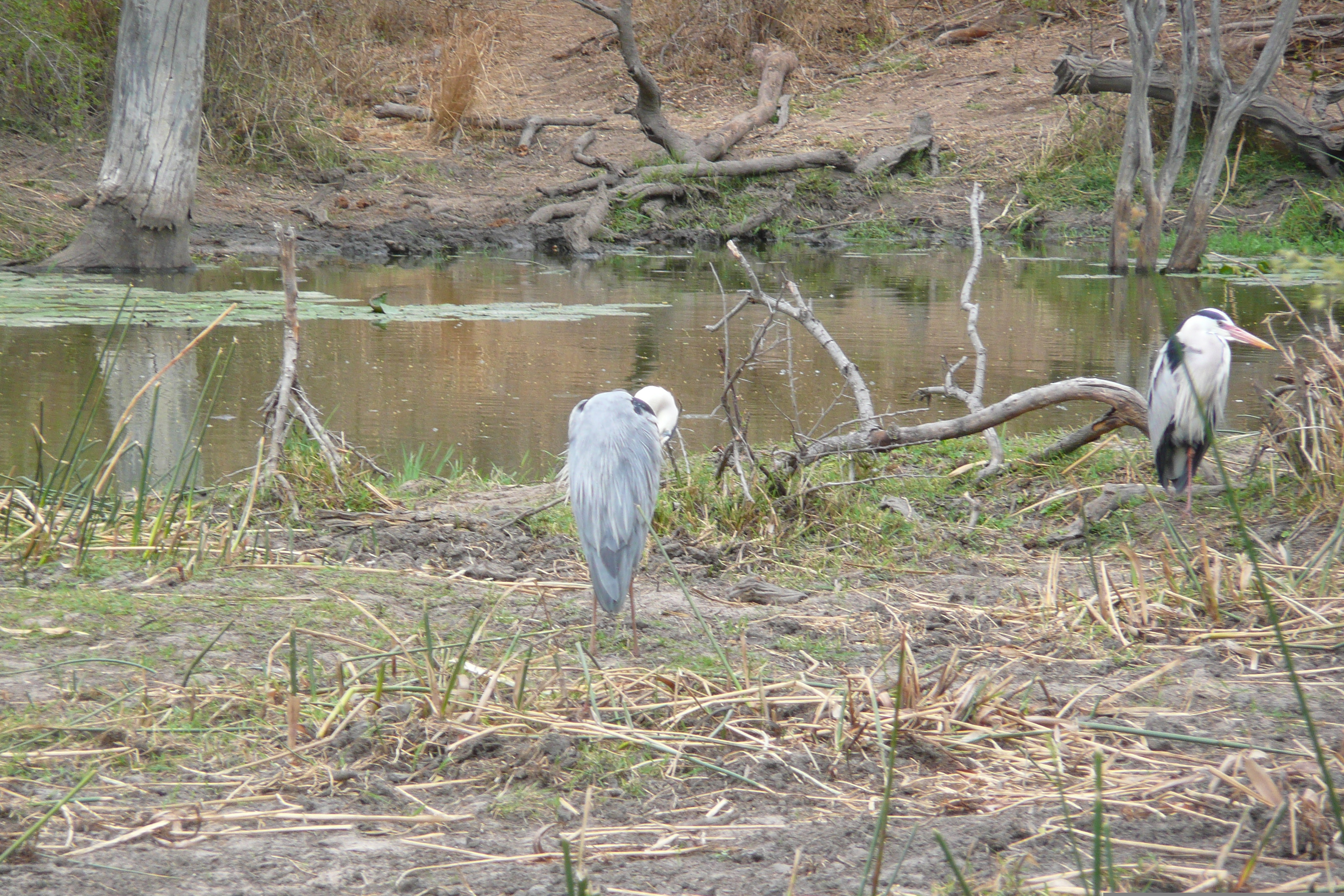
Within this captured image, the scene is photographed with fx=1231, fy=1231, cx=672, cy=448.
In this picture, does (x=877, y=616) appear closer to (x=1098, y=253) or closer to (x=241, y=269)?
(x=241, y=269)

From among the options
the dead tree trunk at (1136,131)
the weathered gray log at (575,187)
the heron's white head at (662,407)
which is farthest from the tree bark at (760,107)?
the heron's white head at (662,407)

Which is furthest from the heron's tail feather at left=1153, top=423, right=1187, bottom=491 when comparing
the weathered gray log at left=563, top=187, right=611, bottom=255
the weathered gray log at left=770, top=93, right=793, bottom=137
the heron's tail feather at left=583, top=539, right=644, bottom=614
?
the weathered gray log at left=770, top=93, right=793, bottom=137

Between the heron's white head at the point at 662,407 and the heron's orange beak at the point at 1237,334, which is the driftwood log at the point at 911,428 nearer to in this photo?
the heron's white head at the point at 662,407

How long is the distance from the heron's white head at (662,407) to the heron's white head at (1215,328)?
7.53ft

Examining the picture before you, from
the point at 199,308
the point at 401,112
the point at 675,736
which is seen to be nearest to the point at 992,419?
the point at 675,736

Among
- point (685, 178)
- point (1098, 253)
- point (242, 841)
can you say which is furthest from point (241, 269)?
point (242, 841)

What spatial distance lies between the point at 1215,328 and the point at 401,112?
12903mm

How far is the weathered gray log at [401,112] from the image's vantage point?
15898mm

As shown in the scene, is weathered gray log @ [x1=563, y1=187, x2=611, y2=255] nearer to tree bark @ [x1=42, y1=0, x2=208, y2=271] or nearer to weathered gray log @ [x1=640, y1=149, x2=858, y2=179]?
weathered gray log @ [x1=640, y1=149, x2=858, y2=179]

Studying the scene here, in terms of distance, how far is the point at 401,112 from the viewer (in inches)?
628

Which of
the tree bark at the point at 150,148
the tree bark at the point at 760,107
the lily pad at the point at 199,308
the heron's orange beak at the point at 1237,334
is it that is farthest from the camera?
the tree bark at the point at 760,107

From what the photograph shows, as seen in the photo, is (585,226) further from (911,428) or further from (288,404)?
(288,404)

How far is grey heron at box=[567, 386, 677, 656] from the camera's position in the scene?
3129 mm

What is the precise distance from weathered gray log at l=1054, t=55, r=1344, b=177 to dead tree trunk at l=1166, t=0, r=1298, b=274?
1451mm
